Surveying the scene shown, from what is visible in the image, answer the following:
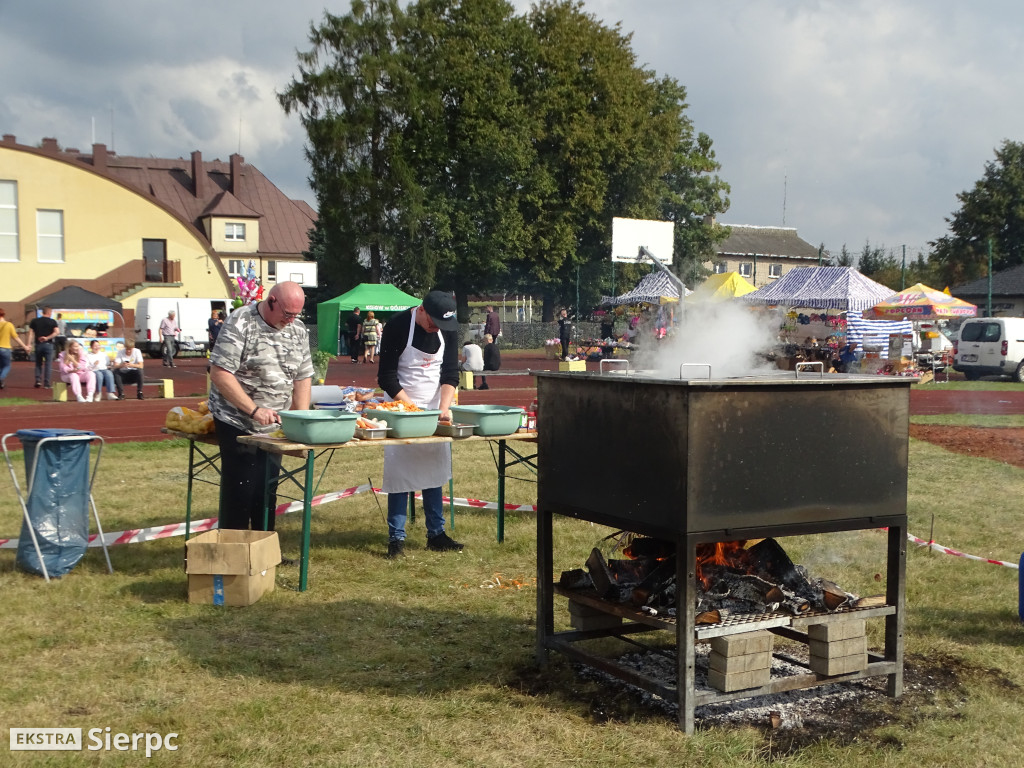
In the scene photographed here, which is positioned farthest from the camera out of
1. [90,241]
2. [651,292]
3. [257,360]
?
[90,241]

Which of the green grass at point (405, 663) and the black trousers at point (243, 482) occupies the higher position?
the black trousers at point (243, 482)

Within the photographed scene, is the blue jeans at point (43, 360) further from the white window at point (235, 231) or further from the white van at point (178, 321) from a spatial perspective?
the white window at point (235, 231)

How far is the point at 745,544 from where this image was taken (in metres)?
5.23

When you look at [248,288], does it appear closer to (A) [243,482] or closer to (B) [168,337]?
(A) [243,482]

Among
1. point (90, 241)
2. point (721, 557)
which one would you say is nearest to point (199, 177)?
point (90, 241)

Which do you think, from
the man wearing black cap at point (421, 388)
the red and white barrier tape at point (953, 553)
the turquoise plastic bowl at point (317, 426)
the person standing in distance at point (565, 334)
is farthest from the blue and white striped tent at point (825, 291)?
the turquoise plastic bowl at point (317, 426)

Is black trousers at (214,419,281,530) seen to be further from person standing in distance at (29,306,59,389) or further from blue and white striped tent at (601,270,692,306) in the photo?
blue and white striped tent at (601,270,692,306)

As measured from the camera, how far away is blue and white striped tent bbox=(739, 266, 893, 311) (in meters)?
30.0

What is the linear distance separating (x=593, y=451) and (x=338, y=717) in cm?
165

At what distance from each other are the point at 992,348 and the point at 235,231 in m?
49.7

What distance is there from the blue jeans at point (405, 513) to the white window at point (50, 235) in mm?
46703

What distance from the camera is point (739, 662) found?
14.6ft

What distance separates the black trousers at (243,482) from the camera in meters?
6.80

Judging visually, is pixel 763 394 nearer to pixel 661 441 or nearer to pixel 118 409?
pixel 661 441
